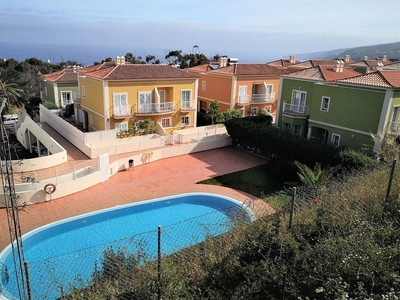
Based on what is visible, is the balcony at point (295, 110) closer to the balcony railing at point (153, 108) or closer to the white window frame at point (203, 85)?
the balcony railing at point (153, 108)

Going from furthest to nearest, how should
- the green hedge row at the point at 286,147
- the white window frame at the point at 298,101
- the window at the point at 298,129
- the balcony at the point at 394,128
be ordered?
the window at the point at 298,129
the white window frame at the point at 298,101
the balcony at the point at 394,128
the green hedge row at the point at 286,147

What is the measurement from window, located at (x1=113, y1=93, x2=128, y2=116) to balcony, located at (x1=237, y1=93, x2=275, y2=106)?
44.5 ft

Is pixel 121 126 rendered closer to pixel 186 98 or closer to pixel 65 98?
pixel 186 98

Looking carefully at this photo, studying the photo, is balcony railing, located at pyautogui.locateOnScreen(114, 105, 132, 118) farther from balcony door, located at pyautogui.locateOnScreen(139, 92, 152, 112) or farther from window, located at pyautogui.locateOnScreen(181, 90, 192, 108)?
window, located at pyautogui.locateOnScreen(181, 90, 192, 108)

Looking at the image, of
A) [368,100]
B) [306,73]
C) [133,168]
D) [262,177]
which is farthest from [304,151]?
[133,168]

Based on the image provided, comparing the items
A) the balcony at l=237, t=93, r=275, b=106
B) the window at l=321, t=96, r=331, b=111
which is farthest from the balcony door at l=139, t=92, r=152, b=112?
the window at l=321, t=96, r=331, b=111

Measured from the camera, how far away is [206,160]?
25719 millimetres

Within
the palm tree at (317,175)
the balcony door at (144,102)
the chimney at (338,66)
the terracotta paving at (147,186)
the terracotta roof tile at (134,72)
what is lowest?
the terracotta paving at (147,186)

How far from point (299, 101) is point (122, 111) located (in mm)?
15945

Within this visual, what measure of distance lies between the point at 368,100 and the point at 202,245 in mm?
18196

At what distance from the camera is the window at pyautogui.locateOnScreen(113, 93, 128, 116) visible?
93.8ft

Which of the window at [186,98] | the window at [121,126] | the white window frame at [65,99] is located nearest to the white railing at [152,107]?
the window at [121,126]

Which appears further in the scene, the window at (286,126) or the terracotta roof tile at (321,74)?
the window at (286,126)

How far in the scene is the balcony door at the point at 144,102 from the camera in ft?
98.1
